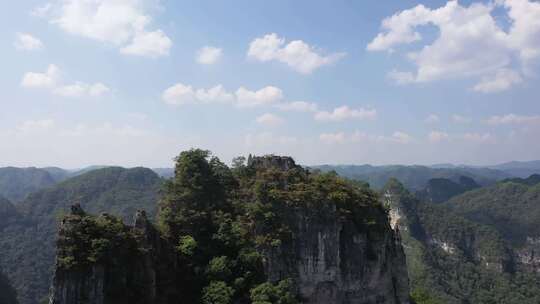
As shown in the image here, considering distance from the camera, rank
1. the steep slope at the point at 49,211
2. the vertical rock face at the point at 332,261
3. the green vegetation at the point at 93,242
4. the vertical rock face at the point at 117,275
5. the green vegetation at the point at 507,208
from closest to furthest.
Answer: the vertical rock face at the point at 117,275 → the green vegetation at the point at 93,242 → the vertical rock face at the point at 332,261 → the steep slope at the point at 49,211 → the green vegetation at the point at 507,208

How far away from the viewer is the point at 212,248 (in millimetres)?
30797

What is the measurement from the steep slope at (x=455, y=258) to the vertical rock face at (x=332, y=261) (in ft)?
169

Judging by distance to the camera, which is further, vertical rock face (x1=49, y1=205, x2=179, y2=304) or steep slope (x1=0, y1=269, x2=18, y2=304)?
steep slope (x1=0, y1=269, x2=18, y2=304)

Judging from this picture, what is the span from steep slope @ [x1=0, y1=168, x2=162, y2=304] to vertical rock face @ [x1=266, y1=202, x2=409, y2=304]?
6802 centimetres

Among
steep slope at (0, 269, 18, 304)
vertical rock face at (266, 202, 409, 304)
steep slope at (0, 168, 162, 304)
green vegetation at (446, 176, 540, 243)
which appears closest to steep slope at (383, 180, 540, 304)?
green vegetation at (446, 176, 540, 243)

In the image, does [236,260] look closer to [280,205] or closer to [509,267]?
[280,205]

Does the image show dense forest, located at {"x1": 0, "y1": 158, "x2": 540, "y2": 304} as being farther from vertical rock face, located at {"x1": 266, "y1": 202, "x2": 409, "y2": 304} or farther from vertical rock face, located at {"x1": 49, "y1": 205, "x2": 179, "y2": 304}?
vertical rock face, located at {"x1": 49, "y1": 205, "x2": 179, "y2": 304}

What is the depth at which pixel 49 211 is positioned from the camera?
12744cm

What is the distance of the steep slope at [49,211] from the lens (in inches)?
3600

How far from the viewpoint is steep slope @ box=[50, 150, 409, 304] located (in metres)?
24.3

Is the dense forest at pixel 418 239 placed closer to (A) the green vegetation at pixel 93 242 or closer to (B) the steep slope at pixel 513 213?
(B) the steep slope at pixel 513 213

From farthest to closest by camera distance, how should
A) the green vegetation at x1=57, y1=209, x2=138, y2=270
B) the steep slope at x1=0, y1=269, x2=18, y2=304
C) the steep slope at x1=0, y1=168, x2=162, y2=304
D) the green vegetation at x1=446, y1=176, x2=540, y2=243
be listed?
the green vegetation at x1=446, y1=176, x2=540, y2=243 < the steep slope at x1=0, y1=168, x2=162, y2=304 < the steep slope at x1=0, y1=269, x2=18, y2=304 < the green vegetation at x1=57, y1=209, x2=138, y2=270

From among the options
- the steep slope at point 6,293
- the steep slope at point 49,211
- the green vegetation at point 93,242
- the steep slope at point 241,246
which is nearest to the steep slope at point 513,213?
the steep slope at point 49,211

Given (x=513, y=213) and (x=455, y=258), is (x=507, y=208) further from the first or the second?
(x=455, y=258)
